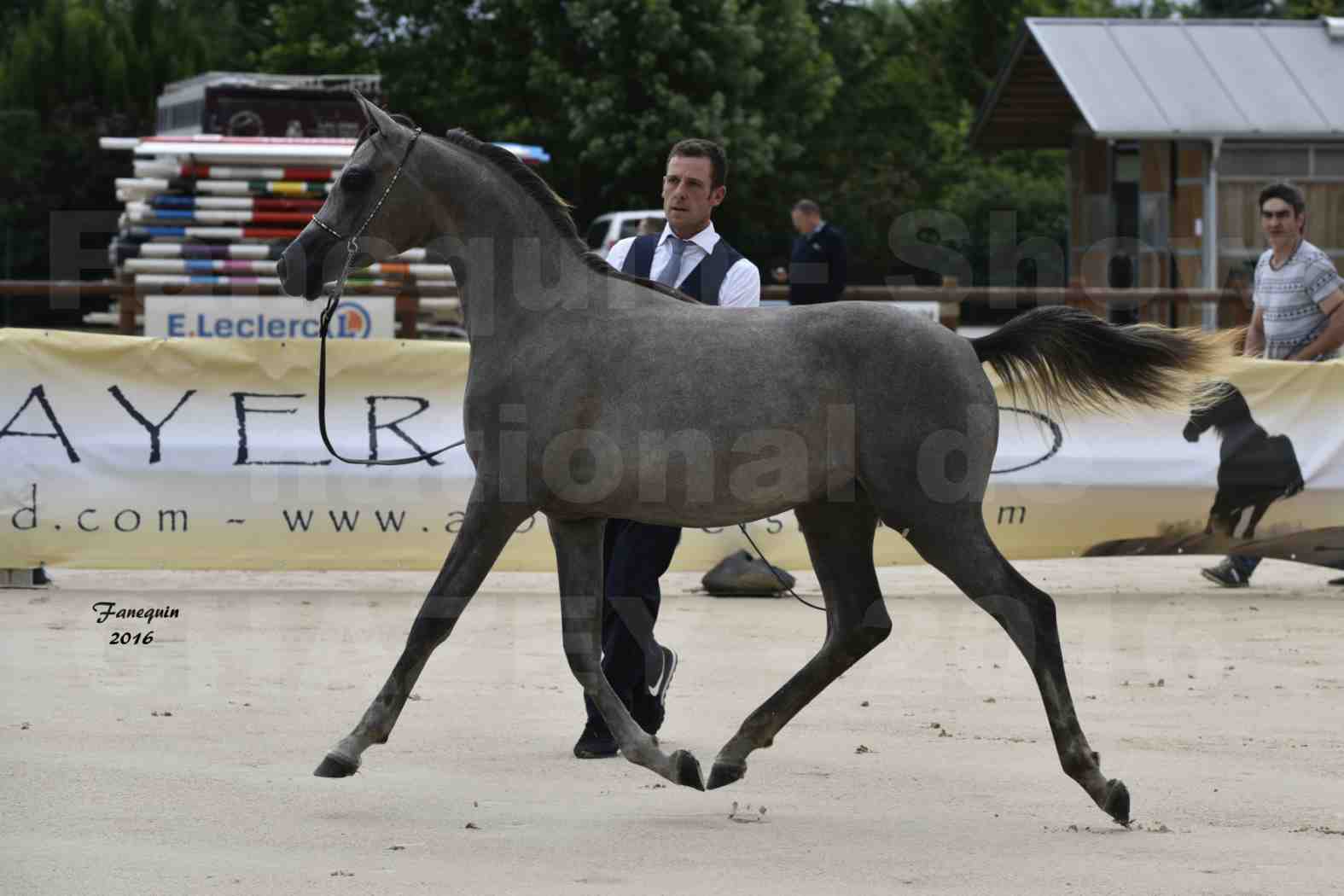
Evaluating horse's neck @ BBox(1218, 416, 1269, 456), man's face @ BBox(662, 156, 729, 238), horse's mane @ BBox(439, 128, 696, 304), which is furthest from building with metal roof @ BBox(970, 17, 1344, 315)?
horse's mane @ BBox(439, 128, 696, 304)

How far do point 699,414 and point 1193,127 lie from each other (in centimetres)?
1957

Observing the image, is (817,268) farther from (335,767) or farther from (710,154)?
(335,767)

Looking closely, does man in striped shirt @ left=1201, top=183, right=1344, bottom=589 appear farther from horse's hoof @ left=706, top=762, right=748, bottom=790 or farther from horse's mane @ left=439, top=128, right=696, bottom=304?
horse's hoof @ left=706, top=762, right=748, bottom=790

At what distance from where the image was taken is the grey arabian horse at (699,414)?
557cm

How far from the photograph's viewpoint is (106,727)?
6684 millimetres

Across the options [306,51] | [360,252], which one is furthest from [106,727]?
[306,51]

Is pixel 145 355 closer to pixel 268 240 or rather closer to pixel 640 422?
pixel 640 422

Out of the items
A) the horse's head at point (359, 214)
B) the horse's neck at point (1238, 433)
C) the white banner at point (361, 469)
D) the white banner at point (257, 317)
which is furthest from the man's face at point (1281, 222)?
the white banner at point (257, 317)

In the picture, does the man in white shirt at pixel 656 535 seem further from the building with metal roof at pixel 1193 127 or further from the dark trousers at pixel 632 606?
the building with metal roof at pixel 1193 127

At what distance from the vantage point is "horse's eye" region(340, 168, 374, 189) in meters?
5.93

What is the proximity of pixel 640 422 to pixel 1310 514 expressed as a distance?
631 cm

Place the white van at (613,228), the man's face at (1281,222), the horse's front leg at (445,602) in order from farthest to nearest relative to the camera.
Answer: the white van at (613,228), the man's face at (1281,222), the horse's front leg at (445,602)

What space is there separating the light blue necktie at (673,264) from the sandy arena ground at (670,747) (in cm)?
159

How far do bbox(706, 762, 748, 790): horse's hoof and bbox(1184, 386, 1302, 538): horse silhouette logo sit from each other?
18.5 ft
